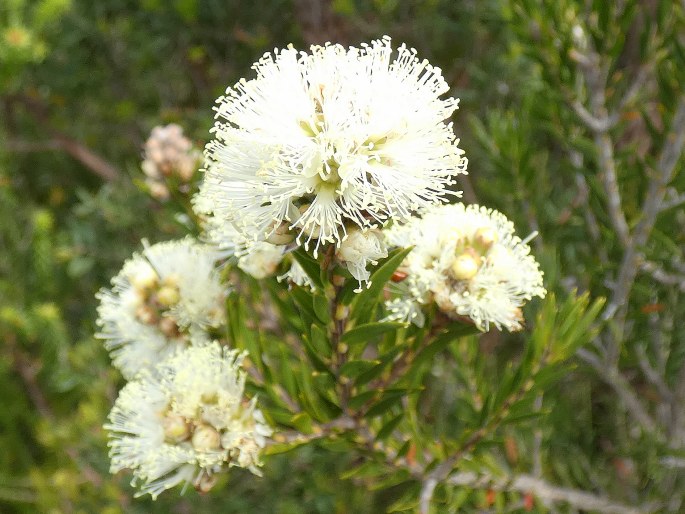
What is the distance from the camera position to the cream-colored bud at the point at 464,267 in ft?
3.02

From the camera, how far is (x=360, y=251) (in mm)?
741

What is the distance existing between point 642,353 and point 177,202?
128 centimetres

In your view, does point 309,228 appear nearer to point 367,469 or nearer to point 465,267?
point 465,267

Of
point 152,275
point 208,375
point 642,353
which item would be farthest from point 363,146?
point 642,353

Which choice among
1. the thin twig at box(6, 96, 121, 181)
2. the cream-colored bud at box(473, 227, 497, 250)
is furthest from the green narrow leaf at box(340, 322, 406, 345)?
the thin twig at box(6, 96, 121, 181)

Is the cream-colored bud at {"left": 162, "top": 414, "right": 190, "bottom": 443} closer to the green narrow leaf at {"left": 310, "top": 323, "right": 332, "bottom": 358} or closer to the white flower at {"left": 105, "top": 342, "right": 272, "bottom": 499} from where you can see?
the white flower at {"left": 105, "top": 342, "right": 272, "bottom": 499}

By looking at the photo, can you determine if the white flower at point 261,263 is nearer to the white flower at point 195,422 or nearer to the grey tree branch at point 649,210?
the white flower at point 195,422

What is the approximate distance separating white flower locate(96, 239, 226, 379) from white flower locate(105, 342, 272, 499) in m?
0.10

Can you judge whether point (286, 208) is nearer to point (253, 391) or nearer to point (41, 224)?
point (253, 391)

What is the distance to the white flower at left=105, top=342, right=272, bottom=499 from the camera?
0.94 metres

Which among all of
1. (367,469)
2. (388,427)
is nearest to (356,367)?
(388,427)

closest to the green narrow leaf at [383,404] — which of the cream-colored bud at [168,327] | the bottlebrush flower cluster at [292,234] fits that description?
the bottlebrush flower cluster at [292,234]

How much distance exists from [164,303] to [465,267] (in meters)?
0.56

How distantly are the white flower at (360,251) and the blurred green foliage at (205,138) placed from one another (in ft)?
1.26
